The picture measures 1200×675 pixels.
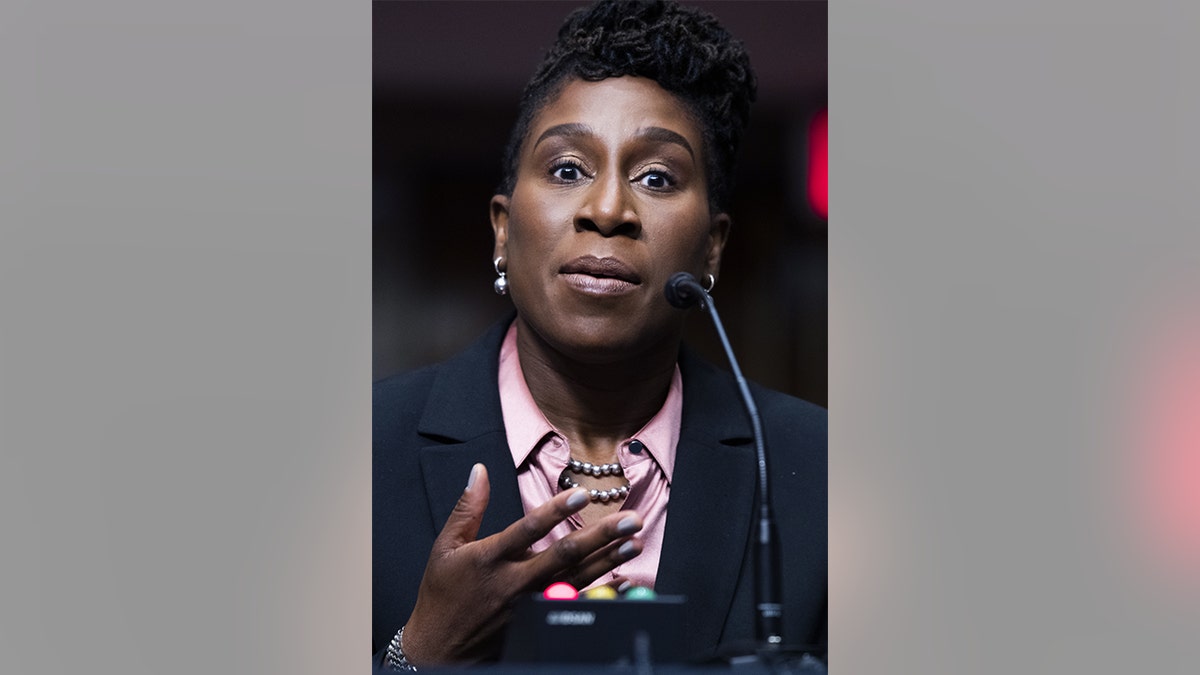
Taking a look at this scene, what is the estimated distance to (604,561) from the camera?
2824mm

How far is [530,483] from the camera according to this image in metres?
2.93

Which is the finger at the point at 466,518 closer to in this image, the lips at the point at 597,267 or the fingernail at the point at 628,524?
the fingernail at the point at 628,524

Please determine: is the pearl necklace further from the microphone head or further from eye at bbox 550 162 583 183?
eye at bbox 550 162 583 183

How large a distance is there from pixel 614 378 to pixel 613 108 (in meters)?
0.55

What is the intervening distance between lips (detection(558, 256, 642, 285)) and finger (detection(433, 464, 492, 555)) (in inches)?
17.3

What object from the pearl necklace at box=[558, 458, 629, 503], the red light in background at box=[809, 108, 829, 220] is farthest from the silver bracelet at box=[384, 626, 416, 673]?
the red light in background at box=[809, 108, 829, 220]

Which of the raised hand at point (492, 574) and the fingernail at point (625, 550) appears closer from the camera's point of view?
the raised hand at point (492, 574)

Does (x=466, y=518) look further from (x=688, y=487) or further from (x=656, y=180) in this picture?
(x=656, y=180)

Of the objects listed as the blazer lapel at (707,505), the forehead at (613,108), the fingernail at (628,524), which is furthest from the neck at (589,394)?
the forehead at (613,108)

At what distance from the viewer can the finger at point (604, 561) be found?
2809 millimetres
